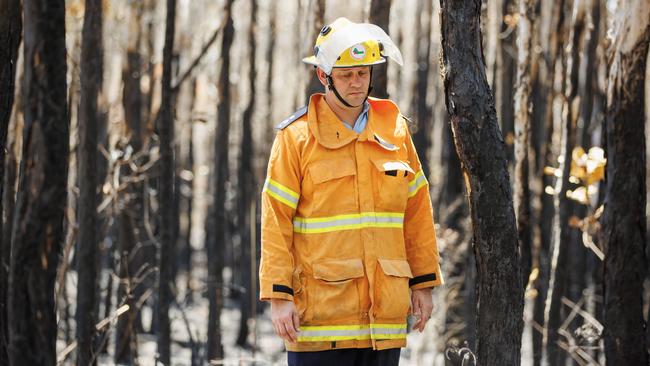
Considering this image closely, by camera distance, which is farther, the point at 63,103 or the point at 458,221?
the point at 458,221

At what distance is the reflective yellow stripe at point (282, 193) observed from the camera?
3.97 m

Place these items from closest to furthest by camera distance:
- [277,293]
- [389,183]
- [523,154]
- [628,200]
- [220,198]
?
1. [277,293]
2. [389,183]
3. [628,200]
4. [523,154]
5. [220,198]

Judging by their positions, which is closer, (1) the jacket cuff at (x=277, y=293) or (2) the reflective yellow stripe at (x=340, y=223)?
(1) the jacket cuff at (x=277, y=293)

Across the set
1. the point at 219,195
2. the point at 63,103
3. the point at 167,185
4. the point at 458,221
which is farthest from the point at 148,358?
the point at 63,103

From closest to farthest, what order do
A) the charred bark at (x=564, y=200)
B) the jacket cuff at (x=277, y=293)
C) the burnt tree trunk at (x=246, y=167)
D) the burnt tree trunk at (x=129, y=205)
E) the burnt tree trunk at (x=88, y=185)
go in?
the jacket cuff at (x=277, y=293), the burnt tree trunk at (x=88, y=185), the charred bark at (x=564, y=200), the burnt tree trunk at (x=129, y=205), the burnt tree trunk at (x=246, y=167)

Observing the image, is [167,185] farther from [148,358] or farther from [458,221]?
[458,221]

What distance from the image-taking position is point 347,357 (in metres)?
4.02

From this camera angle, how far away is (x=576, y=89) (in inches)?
328

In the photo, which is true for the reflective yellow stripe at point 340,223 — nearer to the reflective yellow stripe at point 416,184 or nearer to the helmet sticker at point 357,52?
the reflective yellow stripe at point 416,184

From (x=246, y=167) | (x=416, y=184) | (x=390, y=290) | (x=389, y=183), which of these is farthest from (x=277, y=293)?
(x=246, y=167)

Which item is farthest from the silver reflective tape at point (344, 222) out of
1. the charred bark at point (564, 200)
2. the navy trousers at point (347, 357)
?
the charred bark at point (564, 200)

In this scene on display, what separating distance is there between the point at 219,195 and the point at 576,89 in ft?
21.8

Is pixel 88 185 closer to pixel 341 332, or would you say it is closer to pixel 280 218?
→ pixel 280 218

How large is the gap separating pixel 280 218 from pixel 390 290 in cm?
55
